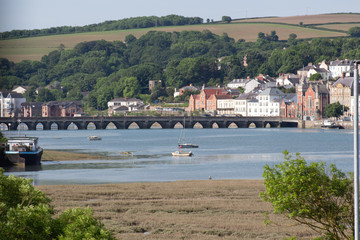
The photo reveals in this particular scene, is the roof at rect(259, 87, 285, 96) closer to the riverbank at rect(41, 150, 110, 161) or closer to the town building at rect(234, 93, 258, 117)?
the town building at rect(234, 93, 258, 117)

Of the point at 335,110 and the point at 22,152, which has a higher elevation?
the point at 335,110

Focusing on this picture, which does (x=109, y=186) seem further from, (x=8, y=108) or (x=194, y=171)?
(x=8, y=108)

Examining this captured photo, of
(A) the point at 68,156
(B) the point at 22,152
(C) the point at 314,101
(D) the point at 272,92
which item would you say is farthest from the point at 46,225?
(D) the point at 272,92

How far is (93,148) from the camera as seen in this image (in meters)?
97.8

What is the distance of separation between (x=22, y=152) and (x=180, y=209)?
Answer: 108 feet

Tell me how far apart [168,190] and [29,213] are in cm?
2595

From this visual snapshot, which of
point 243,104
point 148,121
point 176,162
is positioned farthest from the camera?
point 243,104

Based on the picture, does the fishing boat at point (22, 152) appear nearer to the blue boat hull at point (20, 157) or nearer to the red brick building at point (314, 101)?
the blue boat hull at point (20, 157)

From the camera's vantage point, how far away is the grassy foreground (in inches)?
1257

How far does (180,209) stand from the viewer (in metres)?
37.1

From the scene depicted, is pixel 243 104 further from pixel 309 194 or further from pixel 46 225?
pixel 46 225

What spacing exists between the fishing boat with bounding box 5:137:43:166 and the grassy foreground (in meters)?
20.6

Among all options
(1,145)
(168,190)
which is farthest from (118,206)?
(1,145)

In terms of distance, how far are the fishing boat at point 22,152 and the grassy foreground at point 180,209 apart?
20.6 metres
